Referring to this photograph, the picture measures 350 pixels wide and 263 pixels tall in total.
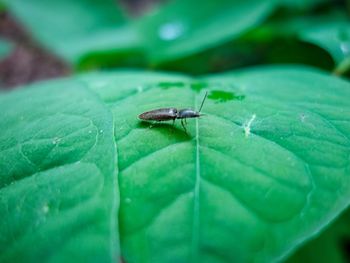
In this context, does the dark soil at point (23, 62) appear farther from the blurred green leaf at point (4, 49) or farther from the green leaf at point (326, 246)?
the green leaf at point (326, 246)

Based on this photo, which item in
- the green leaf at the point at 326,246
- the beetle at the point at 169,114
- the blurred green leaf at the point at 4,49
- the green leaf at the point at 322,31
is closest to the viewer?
the beetle at the point at 169,114

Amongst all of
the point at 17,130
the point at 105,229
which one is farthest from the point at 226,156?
the point at 17,130

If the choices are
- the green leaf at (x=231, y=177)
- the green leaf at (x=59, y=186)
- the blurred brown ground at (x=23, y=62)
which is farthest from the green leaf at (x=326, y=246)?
the blurred brown ground at (x=23, y=62)

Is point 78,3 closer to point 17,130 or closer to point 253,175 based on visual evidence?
point 17,130

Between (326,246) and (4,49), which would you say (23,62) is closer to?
(4,49)

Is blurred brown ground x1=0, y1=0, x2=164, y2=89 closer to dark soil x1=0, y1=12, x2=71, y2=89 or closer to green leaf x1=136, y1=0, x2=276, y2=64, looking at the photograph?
dark soil x1=0, y1=12, x2=71, y2=89
